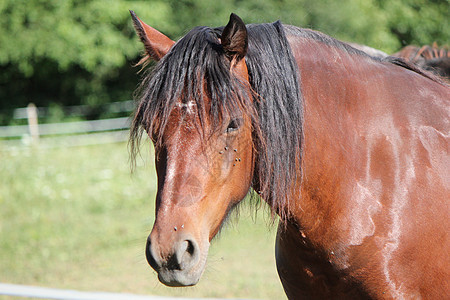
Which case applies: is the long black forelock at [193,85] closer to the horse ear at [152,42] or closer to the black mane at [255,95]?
the black mane at [255,95]

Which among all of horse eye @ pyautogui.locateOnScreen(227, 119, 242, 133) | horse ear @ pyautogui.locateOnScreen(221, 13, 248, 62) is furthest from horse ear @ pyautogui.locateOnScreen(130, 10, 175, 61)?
horse eye @ pyautogui.locateOnScreen(227, 119, 242, 133)

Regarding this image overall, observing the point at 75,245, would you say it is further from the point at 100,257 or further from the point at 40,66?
the point at 40,66

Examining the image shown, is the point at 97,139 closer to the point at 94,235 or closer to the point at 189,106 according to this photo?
the point at 94,235

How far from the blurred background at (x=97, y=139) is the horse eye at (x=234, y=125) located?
503 millimetres

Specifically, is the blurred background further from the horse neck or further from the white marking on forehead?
the white marking on forehead

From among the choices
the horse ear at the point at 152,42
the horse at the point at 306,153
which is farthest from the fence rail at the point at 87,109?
the horse at the point at 306,153

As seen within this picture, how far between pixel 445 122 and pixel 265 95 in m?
0.83

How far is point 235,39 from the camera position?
1.75 meters

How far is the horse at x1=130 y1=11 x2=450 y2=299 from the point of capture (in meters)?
1.68

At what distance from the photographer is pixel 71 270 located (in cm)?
590

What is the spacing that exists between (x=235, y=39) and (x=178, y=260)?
2.62 ft

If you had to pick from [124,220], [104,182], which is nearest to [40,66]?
[104,182]

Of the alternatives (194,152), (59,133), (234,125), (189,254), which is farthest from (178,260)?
(59,133)

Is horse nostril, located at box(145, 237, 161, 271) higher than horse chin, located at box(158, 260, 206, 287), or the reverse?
horse nostril, located at box(145, 237, 161, 271)
